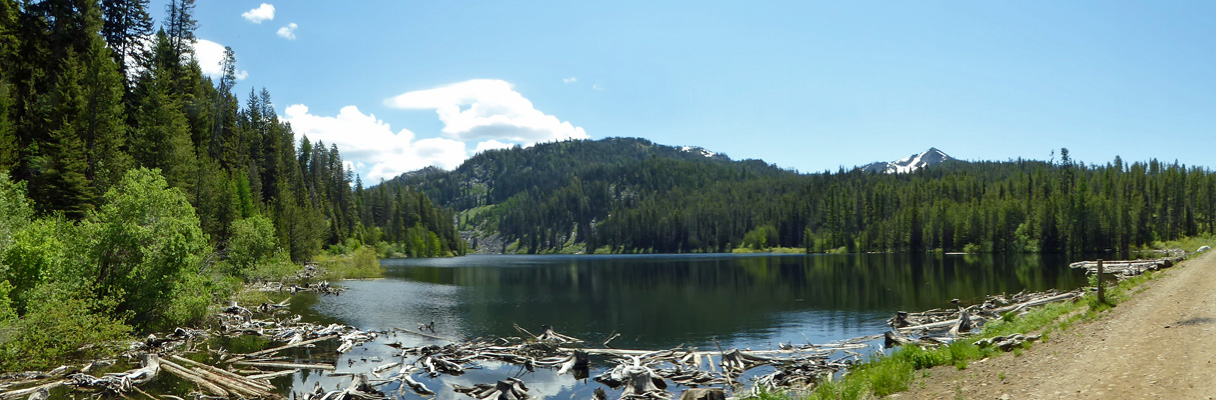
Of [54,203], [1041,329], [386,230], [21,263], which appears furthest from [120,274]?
[386,230]

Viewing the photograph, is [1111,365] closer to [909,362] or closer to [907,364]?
[907,364]

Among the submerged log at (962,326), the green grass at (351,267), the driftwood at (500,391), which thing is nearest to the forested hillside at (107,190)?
the green grass at (351,267)

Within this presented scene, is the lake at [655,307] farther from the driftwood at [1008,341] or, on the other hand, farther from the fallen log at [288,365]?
the driftwood at [1008,341]

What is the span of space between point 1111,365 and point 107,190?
59213 mm

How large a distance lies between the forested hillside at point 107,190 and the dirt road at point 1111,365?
105ft

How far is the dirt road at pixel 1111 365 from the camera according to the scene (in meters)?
13.4

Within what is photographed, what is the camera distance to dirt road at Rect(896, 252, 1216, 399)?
13391 millimetres

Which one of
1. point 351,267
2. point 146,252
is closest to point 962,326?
point 146,252

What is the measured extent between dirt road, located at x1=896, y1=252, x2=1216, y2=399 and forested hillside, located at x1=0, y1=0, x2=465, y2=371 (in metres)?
31.9


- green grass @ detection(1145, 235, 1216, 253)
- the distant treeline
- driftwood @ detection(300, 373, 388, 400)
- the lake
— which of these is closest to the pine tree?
the distant treeline

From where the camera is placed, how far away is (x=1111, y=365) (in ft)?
50.9

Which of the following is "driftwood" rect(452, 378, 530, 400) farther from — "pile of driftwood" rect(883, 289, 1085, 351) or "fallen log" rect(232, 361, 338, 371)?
"pile of driftwood" rect(883, 289, 1085, 351)

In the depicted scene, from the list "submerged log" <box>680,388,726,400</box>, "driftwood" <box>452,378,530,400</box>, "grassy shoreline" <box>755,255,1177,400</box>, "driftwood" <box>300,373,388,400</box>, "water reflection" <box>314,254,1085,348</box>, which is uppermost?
"grassy shoreline" <box>755,255,1177,400</box>

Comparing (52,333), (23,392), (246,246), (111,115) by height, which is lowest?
(23,392)
